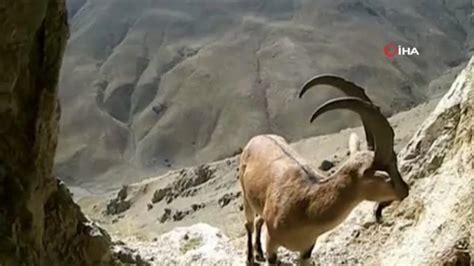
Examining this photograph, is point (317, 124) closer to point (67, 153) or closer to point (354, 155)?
point (67, 153)

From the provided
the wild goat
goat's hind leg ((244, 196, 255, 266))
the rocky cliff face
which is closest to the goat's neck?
the wild goat

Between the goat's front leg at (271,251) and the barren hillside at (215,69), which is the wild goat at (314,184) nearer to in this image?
the goat's front leg at (271,251)

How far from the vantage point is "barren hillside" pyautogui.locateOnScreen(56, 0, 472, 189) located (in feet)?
109

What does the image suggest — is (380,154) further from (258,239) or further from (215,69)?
(215,69)

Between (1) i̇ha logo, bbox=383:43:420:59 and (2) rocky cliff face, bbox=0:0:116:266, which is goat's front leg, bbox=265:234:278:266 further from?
(1) i̇ha logo, bbox=383:43:420:59

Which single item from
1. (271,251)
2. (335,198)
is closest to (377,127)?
(335,198)

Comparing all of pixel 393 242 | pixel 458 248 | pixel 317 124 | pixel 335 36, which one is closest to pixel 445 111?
pixel 393 242

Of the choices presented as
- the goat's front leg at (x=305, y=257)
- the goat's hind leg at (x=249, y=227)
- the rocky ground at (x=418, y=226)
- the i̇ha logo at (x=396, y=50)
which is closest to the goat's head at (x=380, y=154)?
the rocky ground at (x=418, y=226)

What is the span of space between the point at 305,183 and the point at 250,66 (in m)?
31.0

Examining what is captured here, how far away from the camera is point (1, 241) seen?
4148mm

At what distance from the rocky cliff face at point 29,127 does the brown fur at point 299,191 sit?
101 inches

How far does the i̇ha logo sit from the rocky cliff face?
113 ft

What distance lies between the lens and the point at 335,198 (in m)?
6.75

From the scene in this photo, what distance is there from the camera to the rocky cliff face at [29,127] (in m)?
4.27
